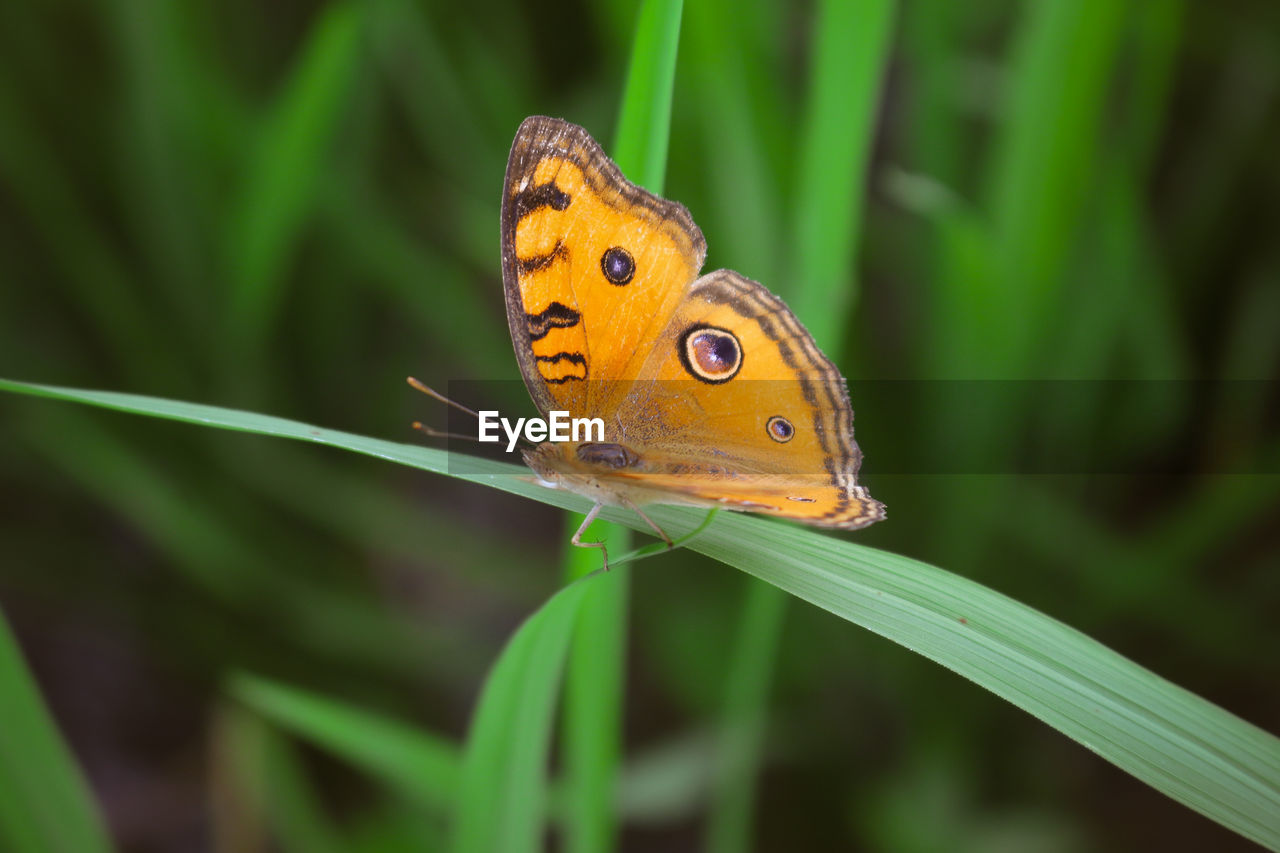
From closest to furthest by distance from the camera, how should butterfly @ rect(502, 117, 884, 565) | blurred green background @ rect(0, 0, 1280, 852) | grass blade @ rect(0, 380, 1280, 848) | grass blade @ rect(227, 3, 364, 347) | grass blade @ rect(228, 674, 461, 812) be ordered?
grass blade @ rect(0, 380, 1280, 848) < butterfly @ rect(502, 117, 884, 565) < grass blade @ rect(228, 674, 461, 812) < grass blade @ rect(227, 3, 364, 347) < blurred green background @ rect(0, 0, 1280, 852)

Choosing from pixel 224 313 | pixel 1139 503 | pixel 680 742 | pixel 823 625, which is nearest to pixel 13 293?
pixel 224 313

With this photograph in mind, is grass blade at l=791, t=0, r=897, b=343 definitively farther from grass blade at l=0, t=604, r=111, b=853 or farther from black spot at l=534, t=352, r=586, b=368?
grass blade at l=0, t=604, r=111, b=853

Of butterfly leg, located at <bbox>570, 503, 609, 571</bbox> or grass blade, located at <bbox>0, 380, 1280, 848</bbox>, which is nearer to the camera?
grass blade, located at <bbox>0, 380, 1280, 848</bbox>

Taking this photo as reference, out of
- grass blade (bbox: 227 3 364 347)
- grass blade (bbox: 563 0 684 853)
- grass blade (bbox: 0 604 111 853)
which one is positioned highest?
grass blade (bbox: 227 3 364 347)

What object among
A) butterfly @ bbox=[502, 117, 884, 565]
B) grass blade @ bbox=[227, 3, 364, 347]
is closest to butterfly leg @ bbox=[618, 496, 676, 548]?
butterfly @ bbox=[502, 117, 884, 565]

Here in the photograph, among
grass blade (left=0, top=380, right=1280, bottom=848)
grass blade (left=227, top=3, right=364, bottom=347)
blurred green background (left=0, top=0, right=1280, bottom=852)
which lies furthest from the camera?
blurred green background (left=0, top=0, right=1280, bottom=852)

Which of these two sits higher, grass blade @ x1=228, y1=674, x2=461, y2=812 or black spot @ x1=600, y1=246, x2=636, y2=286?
black spot @ x1=600, y1=246, x2=636, y2=286

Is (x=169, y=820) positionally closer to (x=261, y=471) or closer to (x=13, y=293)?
(x=261, y=471)

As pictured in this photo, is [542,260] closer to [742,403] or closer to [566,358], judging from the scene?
[566,358]
